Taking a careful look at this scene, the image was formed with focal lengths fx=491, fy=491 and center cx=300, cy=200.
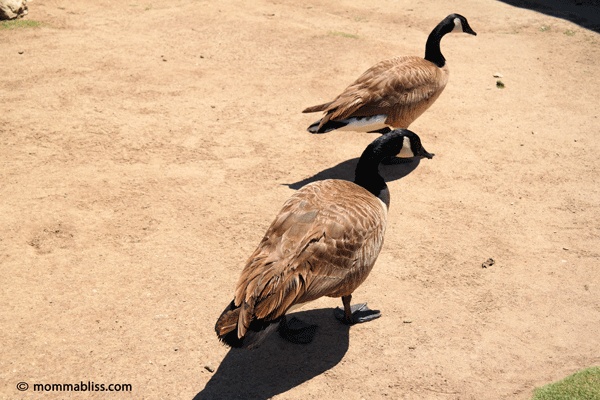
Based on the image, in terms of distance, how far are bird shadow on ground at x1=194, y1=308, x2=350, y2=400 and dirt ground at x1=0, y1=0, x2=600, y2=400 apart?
19 mm

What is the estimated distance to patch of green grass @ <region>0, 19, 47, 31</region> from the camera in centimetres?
1103

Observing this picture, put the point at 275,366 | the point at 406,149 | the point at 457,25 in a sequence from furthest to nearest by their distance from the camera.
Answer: the point at 457,25 → the point at 406,149 → the point at 275,366

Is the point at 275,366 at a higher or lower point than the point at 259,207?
lower

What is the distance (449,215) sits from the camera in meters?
6.73

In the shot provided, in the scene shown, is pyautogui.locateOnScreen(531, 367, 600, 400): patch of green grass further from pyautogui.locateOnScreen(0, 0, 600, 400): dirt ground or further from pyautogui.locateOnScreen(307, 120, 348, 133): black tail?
pyautogui.locateOnScreen(307, 120, 348, 133): black tail

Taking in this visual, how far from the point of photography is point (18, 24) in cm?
1118

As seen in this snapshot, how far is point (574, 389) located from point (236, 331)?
2983 mm

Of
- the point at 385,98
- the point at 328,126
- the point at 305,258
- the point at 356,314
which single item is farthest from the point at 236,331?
the point at 385,98

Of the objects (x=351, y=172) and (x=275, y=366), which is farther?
(x=351, y=172)

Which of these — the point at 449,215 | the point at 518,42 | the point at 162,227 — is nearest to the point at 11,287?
the point at 162,227

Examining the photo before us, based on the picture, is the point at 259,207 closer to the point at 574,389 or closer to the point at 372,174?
the point at 372,174

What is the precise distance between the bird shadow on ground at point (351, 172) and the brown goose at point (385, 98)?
2.13 ft

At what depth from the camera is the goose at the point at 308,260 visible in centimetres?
388

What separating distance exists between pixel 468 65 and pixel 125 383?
9.52 meters
